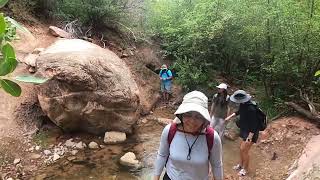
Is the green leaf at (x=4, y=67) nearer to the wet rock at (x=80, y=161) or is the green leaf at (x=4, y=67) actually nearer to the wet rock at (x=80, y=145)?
the wet rock at (x=80, y=161)

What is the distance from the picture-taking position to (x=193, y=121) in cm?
302

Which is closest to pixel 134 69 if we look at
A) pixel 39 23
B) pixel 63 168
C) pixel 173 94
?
pixel 173 94

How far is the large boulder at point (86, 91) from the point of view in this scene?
810cm

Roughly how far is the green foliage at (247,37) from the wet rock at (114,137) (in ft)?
10.5

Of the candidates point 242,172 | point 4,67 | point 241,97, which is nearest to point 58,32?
point 241,97

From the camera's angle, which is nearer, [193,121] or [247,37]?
[193,121]

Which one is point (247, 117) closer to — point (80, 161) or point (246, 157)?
point (246, 157)

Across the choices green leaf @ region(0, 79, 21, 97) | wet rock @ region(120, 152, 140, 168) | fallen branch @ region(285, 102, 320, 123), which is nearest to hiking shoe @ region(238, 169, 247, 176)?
wet rock @ region(120, 152, 140, 168)

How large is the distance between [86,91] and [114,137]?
1.14m

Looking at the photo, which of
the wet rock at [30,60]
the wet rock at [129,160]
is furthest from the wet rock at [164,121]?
the wet rock at [30,60]

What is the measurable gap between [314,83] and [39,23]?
7.81 metres

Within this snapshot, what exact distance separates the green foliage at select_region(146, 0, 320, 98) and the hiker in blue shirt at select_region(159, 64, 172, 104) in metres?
0.37

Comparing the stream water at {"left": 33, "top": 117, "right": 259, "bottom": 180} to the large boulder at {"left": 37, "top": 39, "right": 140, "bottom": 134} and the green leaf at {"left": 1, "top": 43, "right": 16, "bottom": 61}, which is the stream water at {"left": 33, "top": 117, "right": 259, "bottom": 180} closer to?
the large boulder at {"left": 37, "top": 39, "right": 140, "bottom": 134}

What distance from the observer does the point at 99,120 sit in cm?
857
